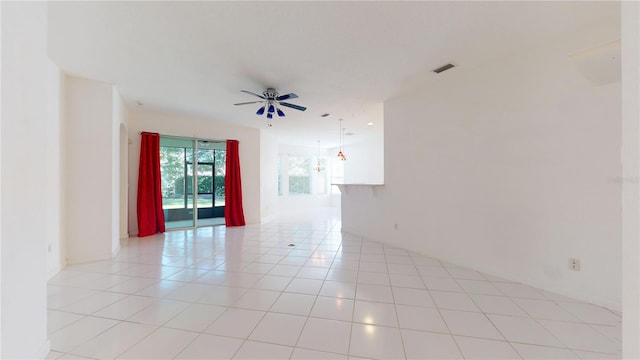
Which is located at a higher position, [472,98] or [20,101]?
[472,98]

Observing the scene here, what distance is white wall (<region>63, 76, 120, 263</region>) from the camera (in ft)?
11.3

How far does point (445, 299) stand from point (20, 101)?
365 centimetres

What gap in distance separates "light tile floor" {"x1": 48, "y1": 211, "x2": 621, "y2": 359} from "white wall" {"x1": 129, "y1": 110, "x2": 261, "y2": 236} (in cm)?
256

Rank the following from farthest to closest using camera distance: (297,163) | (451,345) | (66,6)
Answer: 1. (297,163)
2. (66,6)
3. (451,345)

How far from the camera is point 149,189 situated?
539 cm

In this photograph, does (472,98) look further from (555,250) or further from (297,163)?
(297,163)

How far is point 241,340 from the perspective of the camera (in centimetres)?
179

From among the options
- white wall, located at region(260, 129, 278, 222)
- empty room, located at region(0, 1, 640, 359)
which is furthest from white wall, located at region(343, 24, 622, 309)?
white wall, located at region(260, 129, 278, 222)

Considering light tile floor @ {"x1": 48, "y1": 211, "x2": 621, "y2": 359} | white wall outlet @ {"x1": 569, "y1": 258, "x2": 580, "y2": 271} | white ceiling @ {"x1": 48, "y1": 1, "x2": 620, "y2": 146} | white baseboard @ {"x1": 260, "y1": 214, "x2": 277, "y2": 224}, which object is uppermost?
white ceiling @ {"x1": 48, "y1": 1, "x2": 620, "y2": 146}

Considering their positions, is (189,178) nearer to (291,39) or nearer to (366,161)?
(291,39)

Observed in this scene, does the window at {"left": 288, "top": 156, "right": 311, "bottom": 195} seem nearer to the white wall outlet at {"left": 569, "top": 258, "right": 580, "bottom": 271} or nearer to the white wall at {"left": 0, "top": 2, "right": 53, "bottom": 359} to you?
the white wall at {"left": 0, "top": 2, "right": 53, "bottom": 359}

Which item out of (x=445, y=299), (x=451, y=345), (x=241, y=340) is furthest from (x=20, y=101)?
(x=445, y=299)

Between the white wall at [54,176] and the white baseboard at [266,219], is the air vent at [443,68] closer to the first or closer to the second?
the white wall at [54,176]

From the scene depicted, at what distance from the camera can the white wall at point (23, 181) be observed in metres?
1.26
